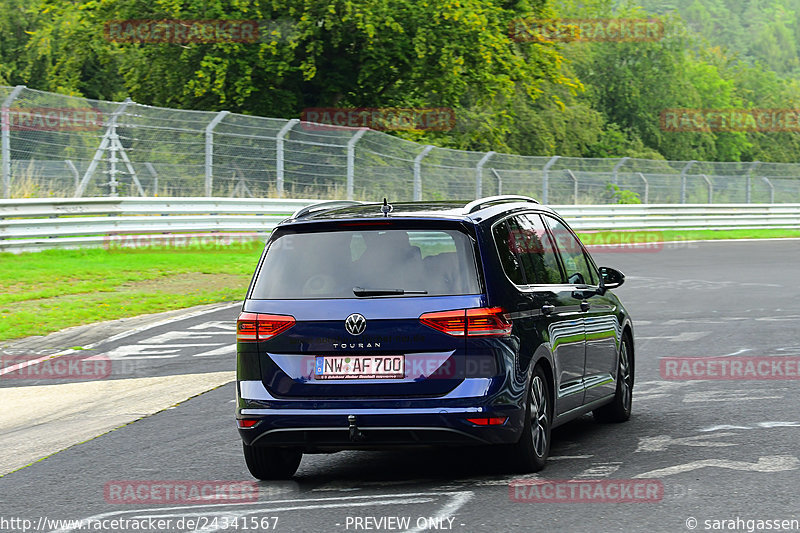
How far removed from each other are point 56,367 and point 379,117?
2626 cm

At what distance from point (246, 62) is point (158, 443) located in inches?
1060

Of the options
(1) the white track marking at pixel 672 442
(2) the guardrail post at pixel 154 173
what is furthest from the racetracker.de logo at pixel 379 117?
(1) the white track marking at pixel 672 442

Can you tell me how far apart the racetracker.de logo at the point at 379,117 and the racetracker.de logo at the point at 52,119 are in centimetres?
1097

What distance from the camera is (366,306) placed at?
6695 millimetres

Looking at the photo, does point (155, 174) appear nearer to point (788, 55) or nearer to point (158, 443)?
point (158, 443)

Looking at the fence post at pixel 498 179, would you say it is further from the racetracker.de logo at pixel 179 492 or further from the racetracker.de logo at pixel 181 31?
the racetracker.de logo at pixel 179 492

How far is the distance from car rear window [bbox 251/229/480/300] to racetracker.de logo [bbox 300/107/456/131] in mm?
29117

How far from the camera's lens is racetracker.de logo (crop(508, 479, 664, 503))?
6328 millimetres

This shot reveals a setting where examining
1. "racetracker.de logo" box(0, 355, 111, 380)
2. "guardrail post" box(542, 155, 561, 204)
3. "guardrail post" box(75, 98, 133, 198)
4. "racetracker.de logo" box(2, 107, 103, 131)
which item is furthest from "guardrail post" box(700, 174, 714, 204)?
"racetracker.de logo" box(0, 355, 111, 380)

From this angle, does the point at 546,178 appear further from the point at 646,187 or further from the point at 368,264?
the point at 368,264

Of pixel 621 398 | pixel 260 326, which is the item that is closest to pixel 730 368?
pixel 621 398

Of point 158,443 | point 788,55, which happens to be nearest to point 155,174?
point 158,443

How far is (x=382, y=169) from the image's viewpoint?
1256 inches

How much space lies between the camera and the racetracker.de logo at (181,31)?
33531 mm
